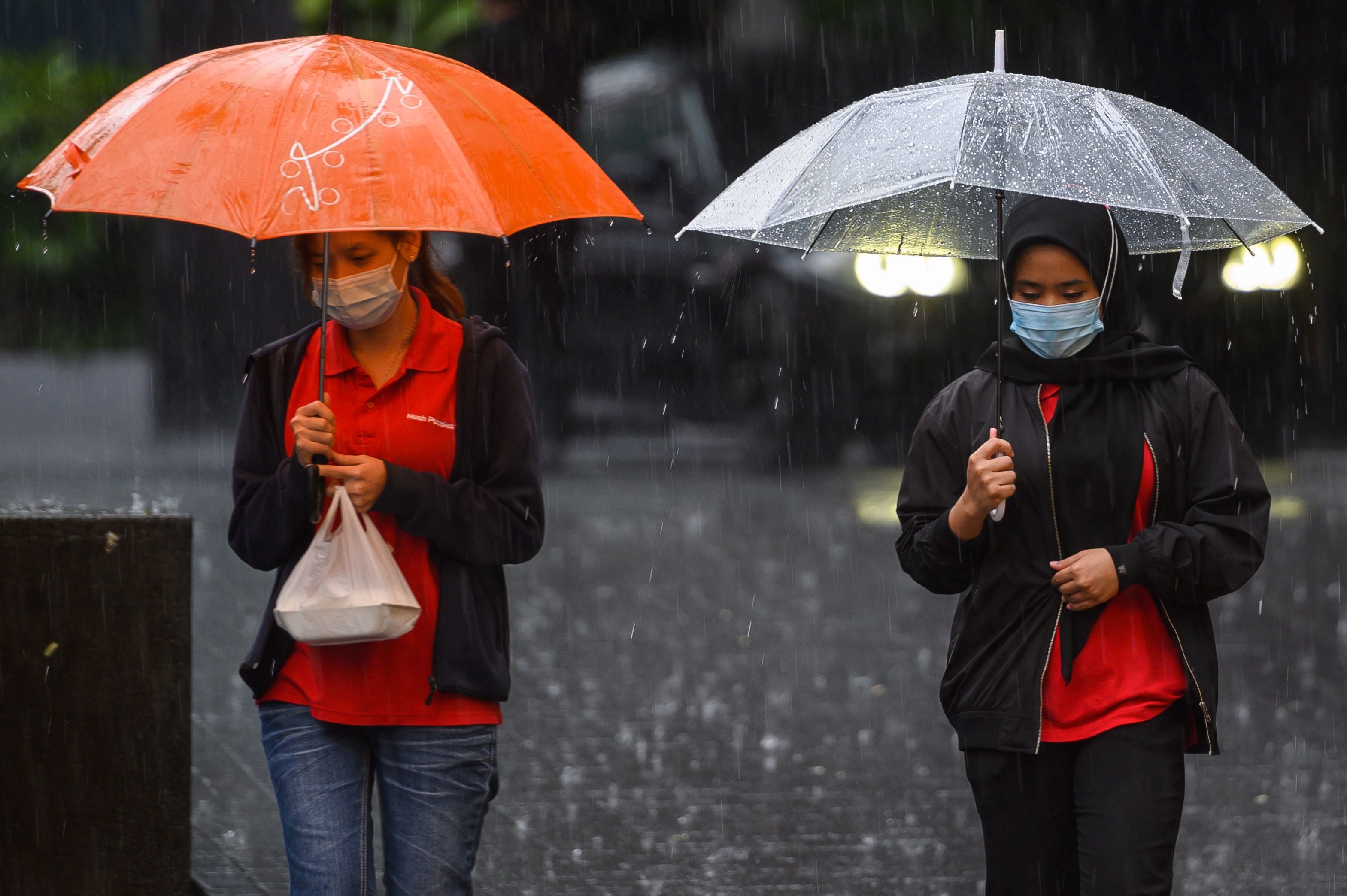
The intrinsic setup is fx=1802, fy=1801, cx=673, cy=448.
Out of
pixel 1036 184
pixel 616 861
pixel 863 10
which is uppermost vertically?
pixel 863 10

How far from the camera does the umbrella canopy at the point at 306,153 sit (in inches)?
126

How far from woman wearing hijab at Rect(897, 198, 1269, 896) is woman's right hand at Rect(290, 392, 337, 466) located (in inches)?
45.6

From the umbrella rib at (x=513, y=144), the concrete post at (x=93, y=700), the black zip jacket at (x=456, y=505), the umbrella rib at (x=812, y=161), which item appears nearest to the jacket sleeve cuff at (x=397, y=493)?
the black zip jacket at (x=456, y=505)

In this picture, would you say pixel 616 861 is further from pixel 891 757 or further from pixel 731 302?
pixel 731 302

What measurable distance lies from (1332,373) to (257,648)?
1461 centimetres

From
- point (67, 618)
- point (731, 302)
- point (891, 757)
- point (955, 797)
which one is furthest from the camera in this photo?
point (731, 302)

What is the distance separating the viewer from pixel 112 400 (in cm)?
1797

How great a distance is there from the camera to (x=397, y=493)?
3.28 m

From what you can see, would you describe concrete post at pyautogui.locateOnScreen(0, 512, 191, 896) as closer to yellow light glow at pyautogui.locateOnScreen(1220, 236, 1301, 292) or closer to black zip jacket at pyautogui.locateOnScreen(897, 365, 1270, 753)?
black zip jacket at pyautogui.locateOnScreen(897, 365, 1270, 753)

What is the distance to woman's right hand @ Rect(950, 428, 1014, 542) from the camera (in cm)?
330

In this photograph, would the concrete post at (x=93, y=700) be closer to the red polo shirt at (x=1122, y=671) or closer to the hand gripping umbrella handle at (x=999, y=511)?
the hand gripping umbrella handle at (x=999, y=511)

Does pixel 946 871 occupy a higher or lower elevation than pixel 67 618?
lower

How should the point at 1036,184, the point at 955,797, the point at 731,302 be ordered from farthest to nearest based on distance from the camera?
1. the point at 731,302
2. the point at 955,797
3. the point at 1036,184

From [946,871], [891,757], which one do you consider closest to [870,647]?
[891,757]
